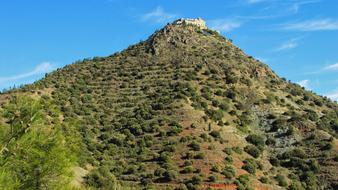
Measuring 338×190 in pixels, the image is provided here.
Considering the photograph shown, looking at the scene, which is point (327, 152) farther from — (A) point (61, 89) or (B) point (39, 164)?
(B) point (39, 164)

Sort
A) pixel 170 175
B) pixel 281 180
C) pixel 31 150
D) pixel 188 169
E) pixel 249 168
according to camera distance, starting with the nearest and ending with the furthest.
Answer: pixel 31 150
pixel 170 175
pixel 188 169
pixel 281 180
pixel 249 168

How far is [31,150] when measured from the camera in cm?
1545

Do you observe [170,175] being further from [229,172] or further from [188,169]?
[229,172]

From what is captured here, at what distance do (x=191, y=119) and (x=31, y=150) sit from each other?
205 ft

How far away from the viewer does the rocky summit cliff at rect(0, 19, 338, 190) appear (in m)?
66.6

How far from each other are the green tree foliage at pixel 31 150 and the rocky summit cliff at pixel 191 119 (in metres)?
40.5

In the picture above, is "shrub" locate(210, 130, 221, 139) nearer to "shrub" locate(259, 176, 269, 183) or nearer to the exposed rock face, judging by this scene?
"shrub" locate(259, 176, 269, 183)

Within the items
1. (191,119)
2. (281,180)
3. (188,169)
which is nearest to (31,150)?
(188,169)

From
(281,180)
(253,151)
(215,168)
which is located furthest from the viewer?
(253,151)

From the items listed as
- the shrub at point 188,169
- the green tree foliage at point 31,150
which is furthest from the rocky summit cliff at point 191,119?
the green tree foliage at point 31,150

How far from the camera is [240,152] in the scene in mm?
72750

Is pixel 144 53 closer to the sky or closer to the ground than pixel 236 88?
closer to the sky

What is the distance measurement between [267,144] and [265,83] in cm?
1945

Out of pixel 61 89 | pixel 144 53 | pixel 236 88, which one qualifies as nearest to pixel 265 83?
pixel 236 88
